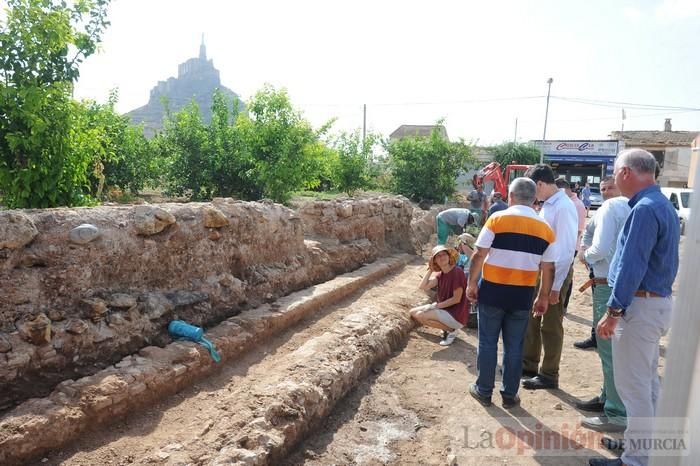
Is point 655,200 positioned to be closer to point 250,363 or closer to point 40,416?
point 250,363

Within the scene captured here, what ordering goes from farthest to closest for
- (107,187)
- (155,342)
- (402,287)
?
(107,187) → (402,287) → (155,342)

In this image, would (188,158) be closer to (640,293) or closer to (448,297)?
(448,297)

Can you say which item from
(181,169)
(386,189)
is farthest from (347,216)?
(386,189)

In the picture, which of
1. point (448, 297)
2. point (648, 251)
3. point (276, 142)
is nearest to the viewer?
point (648, 251)

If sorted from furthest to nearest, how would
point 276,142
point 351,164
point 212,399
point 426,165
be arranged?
1. point 426,165
2. point 351,164
3. point 276,142
4. point 212,399

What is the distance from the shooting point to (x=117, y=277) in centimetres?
396

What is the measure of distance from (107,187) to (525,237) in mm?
8297

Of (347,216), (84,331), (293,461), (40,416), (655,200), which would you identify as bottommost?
(293,461)

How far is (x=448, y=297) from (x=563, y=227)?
1563mm

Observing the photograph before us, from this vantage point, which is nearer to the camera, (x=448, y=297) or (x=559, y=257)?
(x=559, y=257)

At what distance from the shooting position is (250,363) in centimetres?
411

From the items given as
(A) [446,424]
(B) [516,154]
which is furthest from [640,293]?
(B) [516,154]

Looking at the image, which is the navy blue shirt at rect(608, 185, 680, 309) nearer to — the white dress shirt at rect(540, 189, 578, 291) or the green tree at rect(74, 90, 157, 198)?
the white dress shirt at rect(540, 189, 578, 291)

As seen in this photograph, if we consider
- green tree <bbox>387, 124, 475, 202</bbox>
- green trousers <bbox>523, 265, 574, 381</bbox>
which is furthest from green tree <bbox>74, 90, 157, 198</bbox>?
green tree <bbox>387, 124, 475, 202</bbox>
